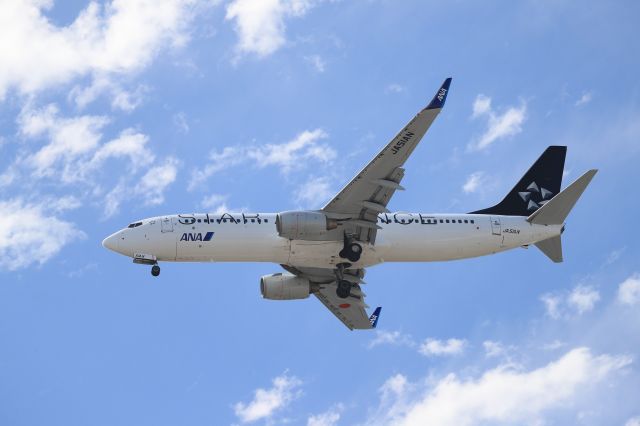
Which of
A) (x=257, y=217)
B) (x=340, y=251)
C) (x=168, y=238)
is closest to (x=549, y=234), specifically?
(x=340, y=251)

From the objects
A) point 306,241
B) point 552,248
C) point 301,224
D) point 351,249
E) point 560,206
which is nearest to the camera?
point 301,224

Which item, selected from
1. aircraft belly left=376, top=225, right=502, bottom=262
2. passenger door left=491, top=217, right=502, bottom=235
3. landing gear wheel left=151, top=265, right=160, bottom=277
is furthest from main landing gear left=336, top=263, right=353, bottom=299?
landing gear wheel left=151, top=265, right=160, bottom=277

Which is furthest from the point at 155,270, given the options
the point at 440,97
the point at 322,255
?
the point at 440,97

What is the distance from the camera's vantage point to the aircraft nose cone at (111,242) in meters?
61.8

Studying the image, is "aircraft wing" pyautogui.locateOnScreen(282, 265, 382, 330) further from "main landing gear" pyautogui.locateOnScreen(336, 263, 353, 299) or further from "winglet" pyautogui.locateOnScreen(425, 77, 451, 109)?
"winglet" pyautogui.locateOnScreen(425, 77, 451, 109)

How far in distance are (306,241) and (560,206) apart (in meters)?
14.8

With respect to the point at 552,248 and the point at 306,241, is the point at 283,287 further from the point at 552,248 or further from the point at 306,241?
the point at 552,248

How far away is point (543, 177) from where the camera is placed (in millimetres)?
70062

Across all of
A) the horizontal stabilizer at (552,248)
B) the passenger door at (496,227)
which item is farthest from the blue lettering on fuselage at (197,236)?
the horizontal stabilizer at (552,248)

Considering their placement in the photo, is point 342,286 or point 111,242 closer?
point 111,242

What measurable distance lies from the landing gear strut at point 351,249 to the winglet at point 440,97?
434 inches

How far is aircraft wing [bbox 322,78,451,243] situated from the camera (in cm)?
5353

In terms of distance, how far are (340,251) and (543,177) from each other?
16124 millimetres

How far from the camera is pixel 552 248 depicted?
65.2 meters
